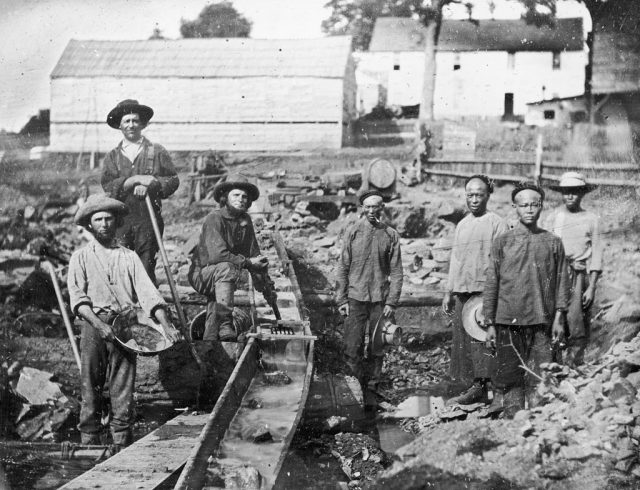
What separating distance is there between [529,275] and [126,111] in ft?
12.8

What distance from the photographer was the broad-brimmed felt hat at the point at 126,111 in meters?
5.96

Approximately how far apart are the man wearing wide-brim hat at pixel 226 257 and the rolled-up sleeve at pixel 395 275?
123cm

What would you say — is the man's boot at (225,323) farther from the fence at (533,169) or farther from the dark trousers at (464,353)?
the fence at (533,169)

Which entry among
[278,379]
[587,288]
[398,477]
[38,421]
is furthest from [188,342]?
[587,288]

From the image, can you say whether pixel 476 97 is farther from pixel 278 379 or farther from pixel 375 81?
pixel 278 379

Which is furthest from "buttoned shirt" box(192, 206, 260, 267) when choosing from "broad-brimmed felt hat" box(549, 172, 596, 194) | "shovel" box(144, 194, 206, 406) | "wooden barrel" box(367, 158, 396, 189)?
"broad-brimmed felt hat" box(549, 172, 596, 194)

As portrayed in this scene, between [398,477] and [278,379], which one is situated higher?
[278,379]

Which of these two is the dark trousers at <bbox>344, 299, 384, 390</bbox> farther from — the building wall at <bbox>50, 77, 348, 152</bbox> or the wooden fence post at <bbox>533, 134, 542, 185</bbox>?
the wooden fence post at <bbox>533, 134, 542, 185</bbox>

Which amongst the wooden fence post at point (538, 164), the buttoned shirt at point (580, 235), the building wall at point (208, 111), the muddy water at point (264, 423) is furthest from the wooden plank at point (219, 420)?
the wooden fence post at point (538, 164)

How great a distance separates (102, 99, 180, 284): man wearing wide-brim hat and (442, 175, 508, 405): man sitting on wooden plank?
9.03 ft

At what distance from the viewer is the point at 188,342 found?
17.7ft

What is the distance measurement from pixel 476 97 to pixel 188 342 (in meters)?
3.36

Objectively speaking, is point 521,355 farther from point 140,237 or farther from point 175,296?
point 140,237

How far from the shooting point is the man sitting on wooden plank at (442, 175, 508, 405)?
500 centimetres
